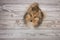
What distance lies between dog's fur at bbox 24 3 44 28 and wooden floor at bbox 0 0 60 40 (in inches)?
1.8

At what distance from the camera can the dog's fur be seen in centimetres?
144

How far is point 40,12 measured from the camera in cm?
146

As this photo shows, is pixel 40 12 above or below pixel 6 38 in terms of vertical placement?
above

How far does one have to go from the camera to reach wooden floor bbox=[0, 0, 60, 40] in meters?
1.44

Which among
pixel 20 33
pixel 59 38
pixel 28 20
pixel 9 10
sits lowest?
pixel 59 38

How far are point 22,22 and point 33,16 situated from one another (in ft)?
0.51

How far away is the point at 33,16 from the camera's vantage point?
1455mm

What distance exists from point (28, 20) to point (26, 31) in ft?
0.45

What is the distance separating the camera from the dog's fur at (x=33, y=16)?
1443 mm

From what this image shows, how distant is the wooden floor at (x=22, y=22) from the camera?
1.44m

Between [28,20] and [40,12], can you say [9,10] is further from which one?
[40,12]

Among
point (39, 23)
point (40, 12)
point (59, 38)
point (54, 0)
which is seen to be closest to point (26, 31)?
point (39, 23)

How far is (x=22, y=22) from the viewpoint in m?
1.45

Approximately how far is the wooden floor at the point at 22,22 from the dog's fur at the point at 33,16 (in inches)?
1.8
